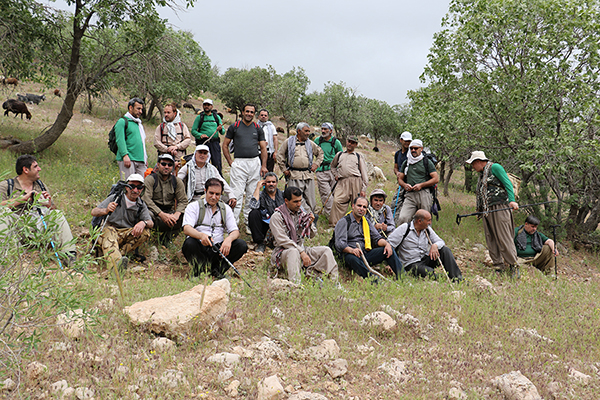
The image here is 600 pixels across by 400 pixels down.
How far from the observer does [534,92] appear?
961 cm

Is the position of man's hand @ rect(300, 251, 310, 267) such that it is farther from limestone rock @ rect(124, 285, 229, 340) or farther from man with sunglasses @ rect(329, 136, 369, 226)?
man with sunglasses @ rect(329, 136, 369, 226)

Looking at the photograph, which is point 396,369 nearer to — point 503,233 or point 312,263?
point 312,263

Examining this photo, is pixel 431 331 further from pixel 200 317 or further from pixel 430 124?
pixel 430 124

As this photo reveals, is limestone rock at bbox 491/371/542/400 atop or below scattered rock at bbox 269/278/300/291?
atop

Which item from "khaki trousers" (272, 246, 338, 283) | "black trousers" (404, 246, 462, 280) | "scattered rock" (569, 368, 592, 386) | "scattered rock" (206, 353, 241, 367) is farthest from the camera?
"black trousers" (404, 246, 462, 280)

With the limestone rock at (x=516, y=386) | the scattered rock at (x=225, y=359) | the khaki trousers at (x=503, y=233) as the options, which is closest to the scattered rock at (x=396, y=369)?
the limestone rock at (x=516, y=386)

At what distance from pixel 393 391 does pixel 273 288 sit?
208 cm

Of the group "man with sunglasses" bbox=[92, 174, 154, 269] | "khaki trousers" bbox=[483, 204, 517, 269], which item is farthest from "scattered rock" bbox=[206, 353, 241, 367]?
"khaki trousers" bbox=[483, 204, 517, 269]

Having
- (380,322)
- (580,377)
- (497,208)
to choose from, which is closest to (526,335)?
(580,377)

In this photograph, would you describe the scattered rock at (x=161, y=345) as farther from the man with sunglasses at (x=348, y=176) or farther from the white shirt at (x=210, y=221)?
the man with sunglasses at (x=348, y=176)

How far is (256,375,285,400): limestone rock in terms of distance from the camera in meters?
3.07

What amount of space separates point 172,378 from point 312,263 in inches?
119

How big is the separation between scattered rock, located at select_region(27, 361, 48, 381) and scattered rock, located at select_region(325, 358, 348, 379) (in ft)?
7.29

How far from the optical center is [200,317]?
12.6 ft
